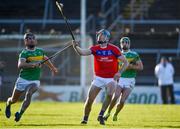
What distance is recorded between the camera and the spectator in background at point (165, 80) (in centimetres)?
3891

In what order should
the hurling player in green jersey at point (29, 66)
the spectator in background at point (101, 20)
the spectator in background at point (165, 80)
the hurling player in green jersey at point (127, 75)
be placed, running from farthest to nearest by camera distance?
the spectator in background at point (101, 20), the spectator in background at point (165, 80), the hurling player in green jersey at point (127, 75), the hurling player in green jersey at point (29, 66)

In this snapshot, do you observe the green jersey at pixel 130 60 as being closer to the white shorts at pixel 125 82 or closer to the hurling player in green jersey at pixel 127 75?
the hurling player in green jersey at pixel 127 75

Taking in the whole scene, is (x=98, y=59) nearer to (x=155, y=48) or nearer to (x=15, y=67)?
(x=15, y=67)

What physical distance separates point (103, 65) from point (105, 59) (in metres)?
0.18

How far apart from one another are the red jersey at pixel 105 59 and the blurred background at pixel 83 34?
50.7ft

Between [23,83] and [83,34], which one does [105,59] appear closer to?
[23,83]

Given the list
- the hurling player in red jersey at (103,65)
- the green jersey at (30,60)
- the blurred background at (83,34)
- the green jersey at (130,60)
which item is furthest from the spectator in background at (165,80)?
the hurling player in red jersey at (103,65)

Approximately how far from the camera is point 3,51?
136 feet

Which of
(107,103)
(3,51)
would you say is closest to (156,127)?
(107,103)

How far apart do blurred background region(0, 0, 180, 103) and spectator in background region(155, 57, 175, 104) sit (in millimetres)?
1121

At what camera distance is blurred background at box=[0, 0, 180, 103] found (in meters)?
40.1

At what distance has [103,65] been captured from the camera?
819 inches

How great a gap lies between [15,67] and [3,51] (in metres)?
1.62

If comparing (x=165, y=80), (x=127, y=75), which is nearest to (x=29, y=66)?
(x=127, y=75)
